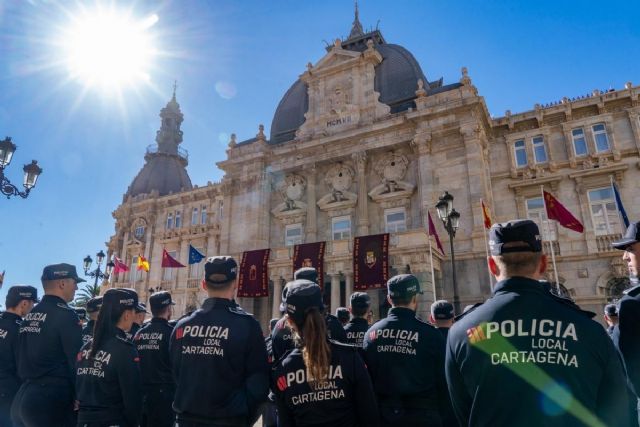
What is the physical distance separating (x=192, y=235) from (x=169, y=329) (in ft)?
100

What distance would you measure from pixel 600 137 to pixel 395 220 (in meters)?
11.8

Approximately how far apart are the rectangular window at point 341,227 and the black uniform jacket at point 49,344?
2000 centimetres

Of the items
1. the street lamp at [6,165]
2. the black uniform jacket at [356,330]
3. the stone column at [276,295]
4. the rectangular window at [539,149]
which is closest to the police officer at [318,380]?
the black uniform jacket at [356,330]

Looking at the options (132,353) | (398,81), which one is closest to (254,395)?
(132,353)

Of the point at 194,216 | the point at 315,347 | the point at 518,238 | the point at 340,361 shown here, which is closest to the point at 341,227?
the point at 194,216

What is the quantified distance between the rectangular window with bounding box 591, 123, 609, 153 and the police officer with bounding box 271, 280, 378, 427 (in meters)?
23.6

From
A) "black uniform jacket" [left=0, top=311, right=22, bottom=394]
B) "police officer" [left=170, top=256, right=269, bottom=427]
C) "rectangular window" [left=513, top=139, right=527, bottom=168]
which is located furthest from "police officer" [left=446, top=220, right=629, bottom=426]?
"rectangular window" [left=513, top=139, right=527, bottom=168]

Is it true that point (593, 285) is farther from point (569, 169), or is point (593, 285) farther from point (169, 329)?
point (169, 329)

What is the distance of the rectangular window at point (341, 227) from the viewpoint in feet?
80.7

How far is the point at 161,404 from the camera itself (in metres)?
5.55

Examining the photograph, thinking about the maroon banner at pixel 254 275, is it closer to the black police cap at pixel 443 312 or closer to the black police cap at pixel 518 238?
the black police cap at pixel 443 312

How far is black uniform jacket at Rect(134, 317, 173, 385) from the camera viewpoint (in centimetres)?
564

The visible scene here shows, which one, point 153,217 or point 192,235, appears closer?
point 192,235

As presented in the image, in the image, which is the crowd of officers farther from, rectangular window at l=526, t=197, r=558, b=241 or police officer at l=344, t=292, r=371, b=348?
rectangular window at l=526, t=197, r=558, b=241
